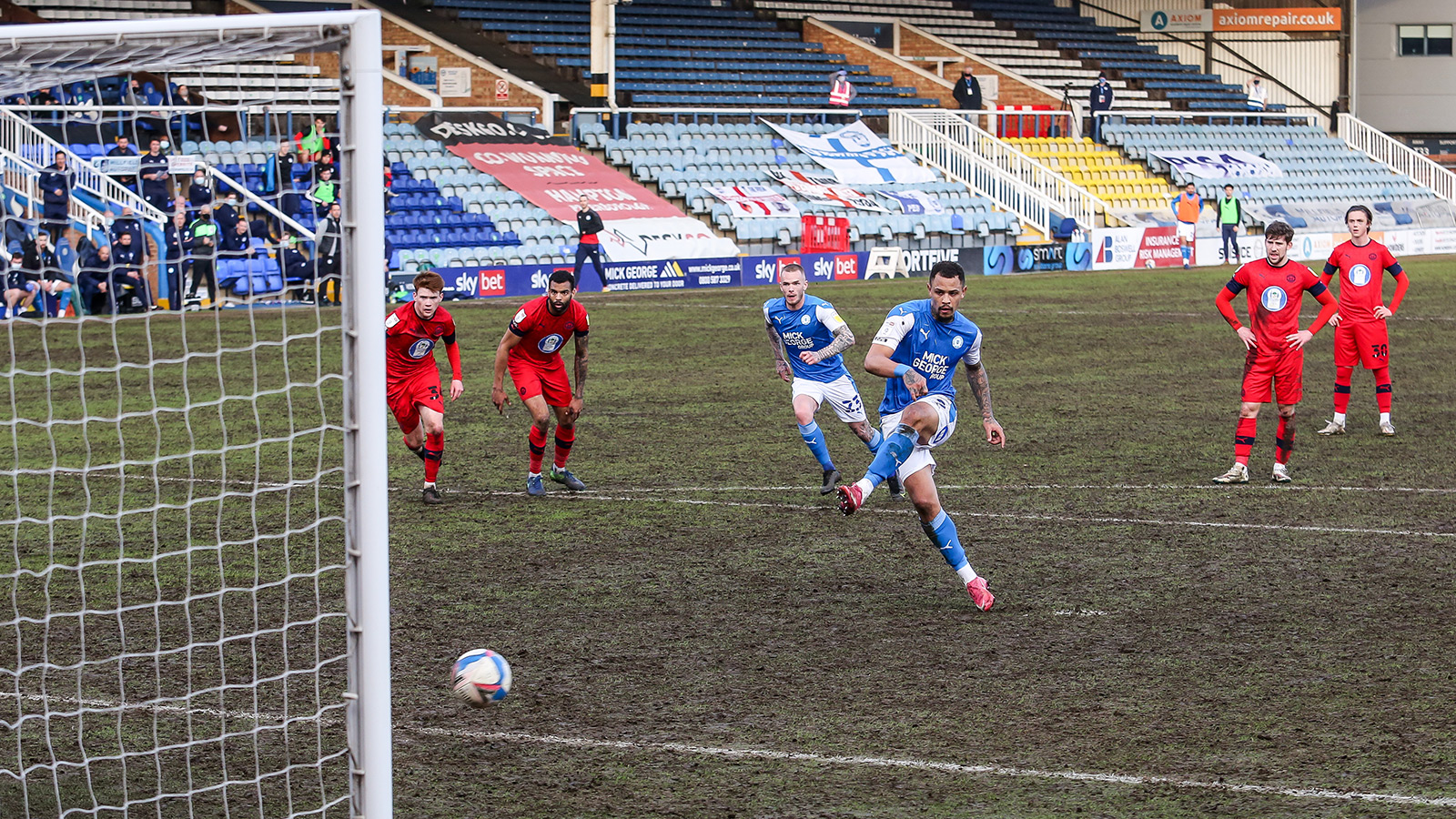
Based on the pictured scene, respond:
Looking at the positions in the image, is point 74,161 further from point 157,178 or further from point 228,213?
point 228,213

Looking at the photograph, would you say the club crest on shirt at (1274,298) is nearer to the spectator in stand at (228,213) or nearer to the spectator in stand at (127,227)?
the spectator in stand at (228,213)

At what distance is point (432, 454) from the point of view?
11.1 m

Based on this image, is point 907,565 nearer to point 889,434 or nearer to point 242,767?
point 889,434

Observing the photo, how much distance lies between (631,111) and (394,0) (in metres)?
7.21

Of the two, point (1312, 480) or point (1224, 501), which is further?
point (1312, 480)

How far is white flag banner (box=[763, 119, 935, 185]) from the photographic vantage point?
120 feet

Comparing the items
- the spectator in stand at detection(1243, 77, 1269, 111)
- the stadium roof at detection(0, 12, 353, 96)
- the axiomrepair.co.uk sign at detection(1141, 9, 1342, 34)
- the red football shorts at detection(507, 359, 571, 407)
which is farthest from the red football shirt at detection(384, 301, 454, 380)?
the spectator in stand at detection(1243, 77, 1269, 111)

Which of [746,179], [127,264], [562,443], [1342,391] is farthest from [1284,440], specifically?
[746,179]

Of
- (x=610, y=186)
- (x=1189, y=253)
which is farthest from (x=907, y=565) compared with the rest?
(x=1189, y=253)

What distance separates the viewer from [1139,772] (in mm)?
5766

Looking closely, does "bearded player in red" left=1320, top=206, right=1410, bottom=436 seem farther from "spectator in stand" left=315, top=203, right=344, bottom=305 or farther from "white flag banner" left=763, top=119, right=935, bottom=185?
"white flag banner" left=763, top=119, right=935, bottom=185

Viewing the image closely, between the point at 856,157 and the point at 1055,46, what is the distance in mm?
12756

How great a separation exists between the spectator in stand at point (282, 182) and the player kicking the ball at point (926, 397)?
3090 mm

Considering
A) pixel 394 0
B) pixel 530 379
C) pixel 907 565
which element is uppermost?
pixel 394 0
